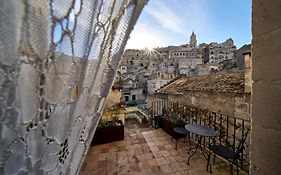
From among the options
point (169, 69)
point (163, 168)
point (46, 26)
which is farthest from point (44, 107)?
point (169, 69)

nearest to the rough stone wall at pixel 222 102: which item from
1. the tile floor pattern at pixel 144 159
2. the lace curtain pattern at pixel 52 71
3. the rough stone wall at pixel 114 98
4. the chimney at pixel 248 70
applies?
the chimney at pixel 248 70

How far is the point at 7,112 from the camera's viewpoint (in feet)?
1.54

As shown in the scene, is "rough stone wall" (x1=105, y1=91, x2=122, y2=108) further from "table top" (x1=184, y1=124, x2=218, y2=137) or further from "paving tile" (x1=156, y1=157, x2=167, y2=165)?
"table top" (x1=184, y1=124, x2=218, y2=137)

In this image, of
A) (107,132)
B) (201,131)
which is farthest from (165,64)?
(201,131)

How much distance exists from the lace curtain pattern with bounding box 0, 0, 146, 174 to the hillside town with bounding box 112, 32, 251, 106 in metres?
19.0

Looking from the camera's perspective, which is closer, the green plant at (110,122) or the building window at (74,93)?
the building window at (74,93)

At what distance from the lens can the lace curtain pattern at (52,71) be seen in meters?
0.45

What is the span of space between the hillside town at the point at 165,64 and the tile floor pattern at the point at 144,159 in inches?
632

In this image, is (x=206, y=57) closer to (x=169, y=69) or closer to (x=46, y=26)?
(x=169, y=69)

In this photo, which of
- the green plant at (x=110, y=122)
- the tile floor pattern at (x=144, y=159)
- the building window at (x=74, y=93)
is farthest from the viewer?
the green plant at (x=110, y=122)

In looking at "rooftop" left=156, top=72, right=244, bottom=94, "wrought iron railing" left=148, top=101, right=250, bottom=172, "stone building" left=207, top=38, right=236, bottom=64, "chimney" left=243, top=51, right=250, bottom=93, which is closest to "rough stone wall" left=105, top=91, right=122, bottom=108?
"wrought iron railing" left=148, top=101, right=250, bottom=172

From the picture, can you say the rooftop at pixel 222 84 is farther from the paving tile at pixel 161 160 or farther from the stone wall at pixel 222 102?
the paving tile at pixel 161 160

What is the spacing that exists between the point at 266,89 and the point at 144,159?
10.4 ft

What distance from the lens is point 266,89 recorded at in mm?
1062
